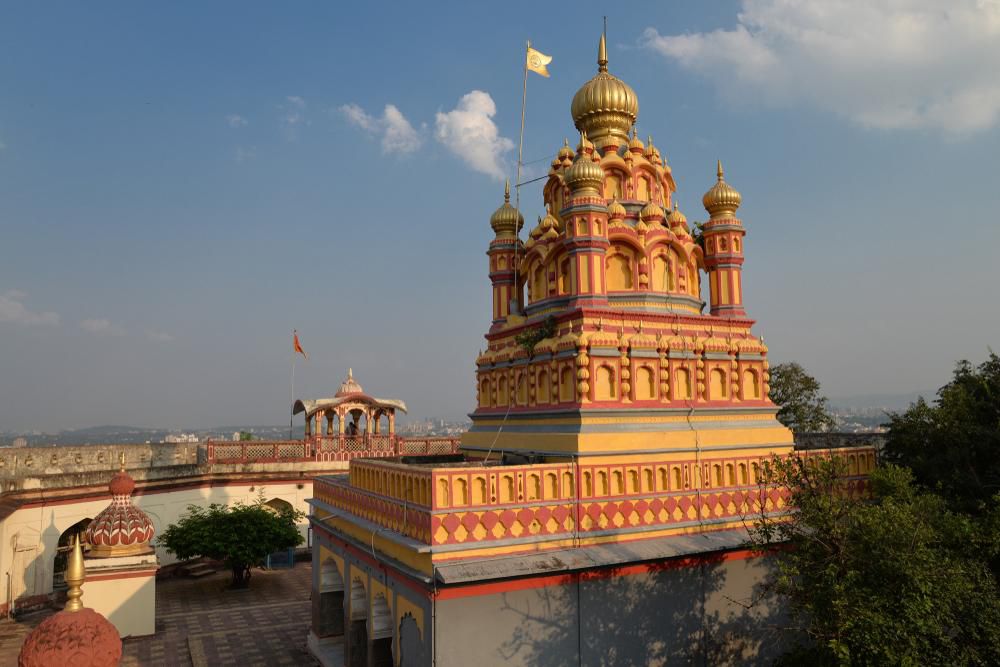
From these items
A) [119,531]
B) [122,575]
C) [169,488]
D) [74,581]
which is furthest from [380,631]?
[169,488]

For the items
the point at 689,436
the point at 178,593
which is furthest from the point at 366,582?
the point at 178,593

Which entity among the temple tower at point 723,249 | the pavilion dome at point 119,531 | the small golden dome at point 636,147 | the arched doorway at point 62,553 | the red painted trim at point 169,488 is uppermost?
the small golden dome at point 636,147

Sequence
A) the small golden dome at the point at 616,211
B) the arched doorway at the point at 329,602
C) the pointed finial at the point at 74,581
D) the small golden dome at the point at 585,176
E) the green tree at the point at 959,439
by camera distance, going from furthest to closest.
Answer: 1. the arched doorway at the point at 329,602
2. the small golden dome at the point at 616,211
3. the small golden dome at the point at 585,176
4. the green tree at the point at 959,439
5. the pointed finial at the point at 74,581

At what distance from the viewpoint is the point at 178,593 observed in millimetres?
21312

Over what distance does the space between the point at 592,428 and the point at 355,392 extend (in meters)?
18.9

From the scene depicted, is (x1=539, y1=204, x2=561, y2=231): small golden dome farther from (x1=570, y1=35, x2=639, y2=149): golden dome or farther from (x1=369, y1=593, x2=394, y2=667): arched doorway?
(x1=369, y1=593, x2=394, y2=667): arched doorway

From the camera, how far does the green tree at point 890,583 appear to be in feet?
24.1

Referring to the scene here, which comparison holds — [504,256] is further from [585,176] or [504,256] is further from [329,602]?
[329,602]

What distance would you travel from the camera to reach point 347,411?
28.7 metres

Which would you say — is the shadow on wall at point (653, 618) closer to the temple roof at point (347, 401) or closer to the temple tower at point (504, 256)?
the temple tower at point (504, 256)

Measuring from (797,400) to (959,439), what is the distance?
13842mm

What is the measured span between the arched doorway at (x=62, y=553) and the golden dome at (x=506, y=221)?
1512 centimetres

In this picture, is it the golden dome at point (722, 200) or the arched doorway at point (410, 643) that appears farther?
the golden dome at point (722, 200)

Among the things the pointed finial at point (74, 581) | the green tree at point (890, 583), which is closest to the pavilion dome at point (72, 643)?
the pointed finial at point (74, 581)
